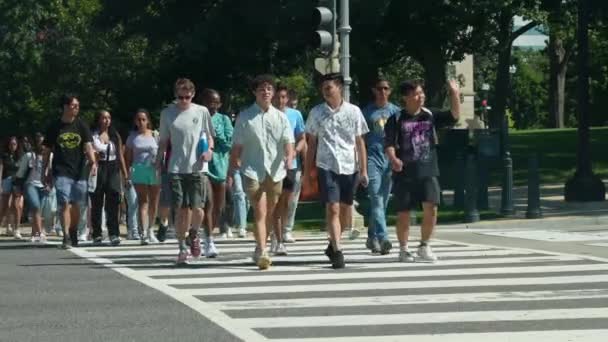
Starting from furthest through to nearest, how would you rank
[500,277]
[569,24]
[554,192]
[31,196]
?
[569,24] → [554,192] → [31,196] → [500,277]

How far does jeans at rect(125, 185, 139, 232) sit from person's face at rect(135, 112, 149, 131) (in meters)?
0.78

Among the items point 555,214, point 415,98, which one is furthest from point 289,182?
point 555,214

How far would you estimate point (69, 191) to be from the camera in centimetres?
1786

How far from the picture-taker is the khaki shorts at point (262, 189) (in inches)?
567

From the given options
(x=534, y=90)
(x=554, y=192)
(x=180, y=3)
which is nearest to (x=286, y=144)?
(x=554, y=192)

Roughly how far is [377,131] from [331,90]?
1.38m

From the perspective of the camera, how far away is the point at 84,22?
4941 centimetres

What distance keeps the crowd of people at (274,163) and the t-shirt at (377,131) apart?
1 cm

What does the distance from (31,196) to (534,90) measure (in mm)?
114551

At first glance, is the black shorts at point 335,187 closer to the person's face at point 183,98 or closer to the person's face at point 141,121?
the person's face at point 183,98

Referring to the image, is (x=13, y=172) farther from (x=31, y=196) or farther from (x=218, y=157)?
(x=218, y=157)

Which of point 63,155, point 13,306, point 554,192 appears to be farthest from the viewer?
point 554,192

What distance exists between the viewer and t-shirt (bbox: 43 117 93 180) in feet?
58.6

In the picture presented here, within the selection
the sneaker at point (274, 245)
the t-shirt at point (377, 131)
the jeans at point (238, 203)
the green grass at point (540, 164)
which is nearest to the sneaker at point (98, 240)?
the jeans at point (238, 203)
